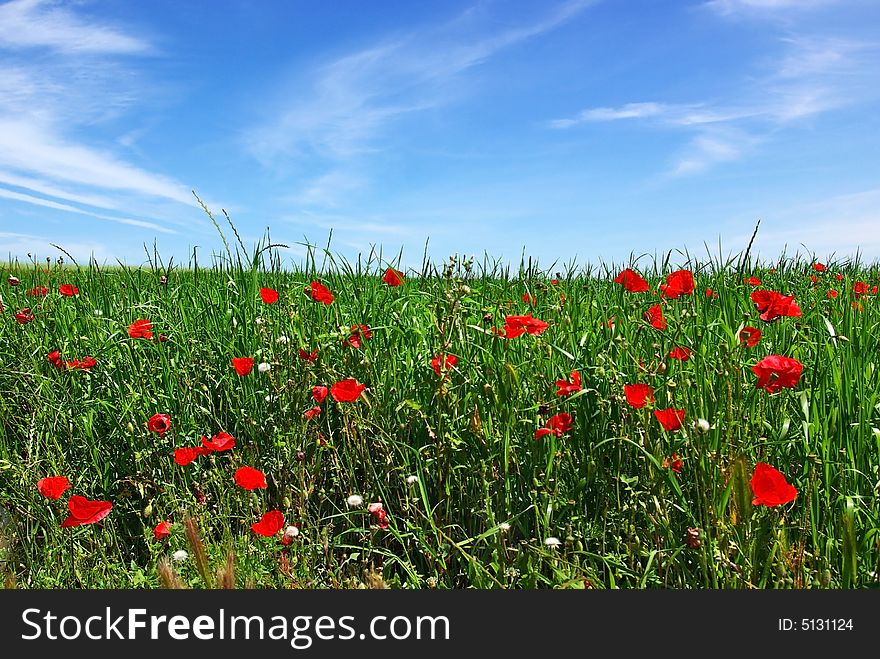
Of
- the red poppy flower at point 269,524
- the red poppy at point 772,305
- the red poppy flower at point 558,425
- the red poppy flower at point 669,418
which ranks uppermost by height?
the red poppy at point 772,305

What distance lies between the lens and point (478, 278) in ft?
16.2

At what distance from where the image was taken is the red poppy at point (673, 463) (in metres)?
2.04

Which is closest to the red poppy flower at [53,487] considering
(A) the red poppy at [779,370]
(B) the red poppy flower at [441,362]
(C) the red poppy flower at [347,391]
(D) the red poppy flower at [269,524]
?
(D) the red poppy flower at [269,524]

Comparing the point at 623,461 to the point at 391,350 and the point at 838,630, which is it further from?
the point at 391,350

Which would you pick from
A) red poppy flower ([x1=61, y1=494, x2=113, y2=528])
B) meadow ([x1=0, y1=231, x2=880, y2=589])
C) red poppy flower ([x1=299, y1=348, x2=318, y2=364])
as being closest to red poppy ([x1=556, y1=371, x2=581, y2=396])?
meadow ([x1=0, y1=231, x2=880, y2=589])

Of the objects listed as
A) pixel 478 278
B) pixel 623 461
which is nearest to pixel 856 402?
pixel 623 461

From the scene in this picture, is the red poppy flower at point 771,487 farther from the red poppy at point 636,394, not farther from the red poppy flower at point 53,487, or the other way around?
the red poppy flower at point 53,487

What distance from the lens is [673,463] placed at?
206cm

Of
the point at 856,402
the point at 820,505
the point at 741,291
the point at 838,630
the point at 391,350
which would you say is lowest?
the point at 838,630

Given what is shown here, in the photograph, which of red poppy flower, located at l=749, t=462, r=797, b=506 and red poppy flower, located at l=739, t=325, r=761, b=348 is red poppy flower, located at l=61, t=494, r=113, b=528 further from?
red poppy flower, located at l=739, t=325, r=761, b=348

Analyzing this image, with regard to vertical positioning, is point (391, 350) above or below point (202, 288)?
below

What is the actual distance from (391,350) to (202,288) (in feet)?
6.38

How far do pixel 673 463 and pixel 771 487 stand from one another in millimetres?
382

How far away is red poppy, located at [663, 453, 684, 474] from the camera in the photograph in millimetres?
→ 2035
